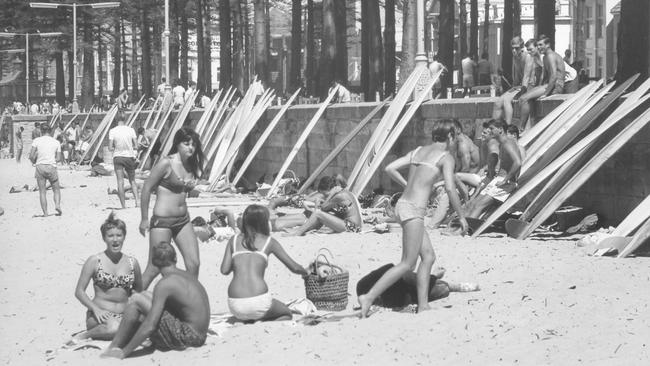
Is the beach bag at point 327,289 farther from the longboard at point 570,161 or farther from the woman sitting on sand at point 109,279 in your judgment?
the longboard at point 570,161

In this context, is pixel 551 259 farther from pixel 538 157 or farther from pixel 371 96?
pixel 371 96

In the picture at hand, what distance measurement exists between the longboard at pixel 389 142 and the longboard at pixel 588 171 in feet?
18.9

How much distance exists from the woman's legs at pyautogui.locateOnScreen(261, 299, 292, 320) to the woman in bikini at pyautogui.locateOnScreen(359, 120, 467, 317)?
529 millimetres

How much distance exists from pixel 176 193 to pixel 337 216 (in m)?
5.70

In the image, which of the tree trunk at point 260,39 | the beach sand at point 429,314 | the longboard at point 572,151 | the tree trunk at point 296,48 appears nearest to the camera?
the beach sand at point 429,314

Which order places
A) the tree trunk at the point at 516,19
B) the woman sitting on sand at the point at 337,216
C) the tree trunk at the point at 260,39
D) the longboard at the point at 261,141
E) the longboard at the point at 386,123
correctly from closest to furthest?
the woman sitting on sand at the point at 337,216 < the longboard at the point at 386,123 < the longboard at the point at 261,141 < the tree trunk at the point at 260,39 < the tree trunk at the point at 516,19

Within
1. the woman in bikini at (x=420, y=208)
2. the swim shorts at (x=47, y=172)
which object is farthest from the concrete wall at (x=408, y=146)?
the woman in bikini at (x=420, y=208)

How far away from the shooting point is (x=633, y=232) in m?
13.7

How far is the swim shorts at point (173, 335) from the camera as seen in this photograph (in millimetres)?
9484

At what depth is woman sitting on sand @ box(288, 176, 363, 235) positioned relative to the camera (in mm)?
16312

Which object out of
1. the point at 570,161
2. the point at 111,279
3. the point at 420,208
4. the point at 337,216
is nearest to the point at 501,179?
the point at 570,161

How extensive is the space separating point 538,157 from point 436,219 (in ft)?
4.40

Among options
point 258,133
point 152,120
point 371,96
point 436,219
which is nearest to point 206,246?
point 436,219

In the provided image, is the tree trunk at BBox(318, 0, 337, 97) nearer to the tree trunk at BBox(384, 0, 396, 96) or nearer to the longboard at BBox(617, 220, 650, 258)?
the tree trunk at BBox(384, 0, 396, 96)
